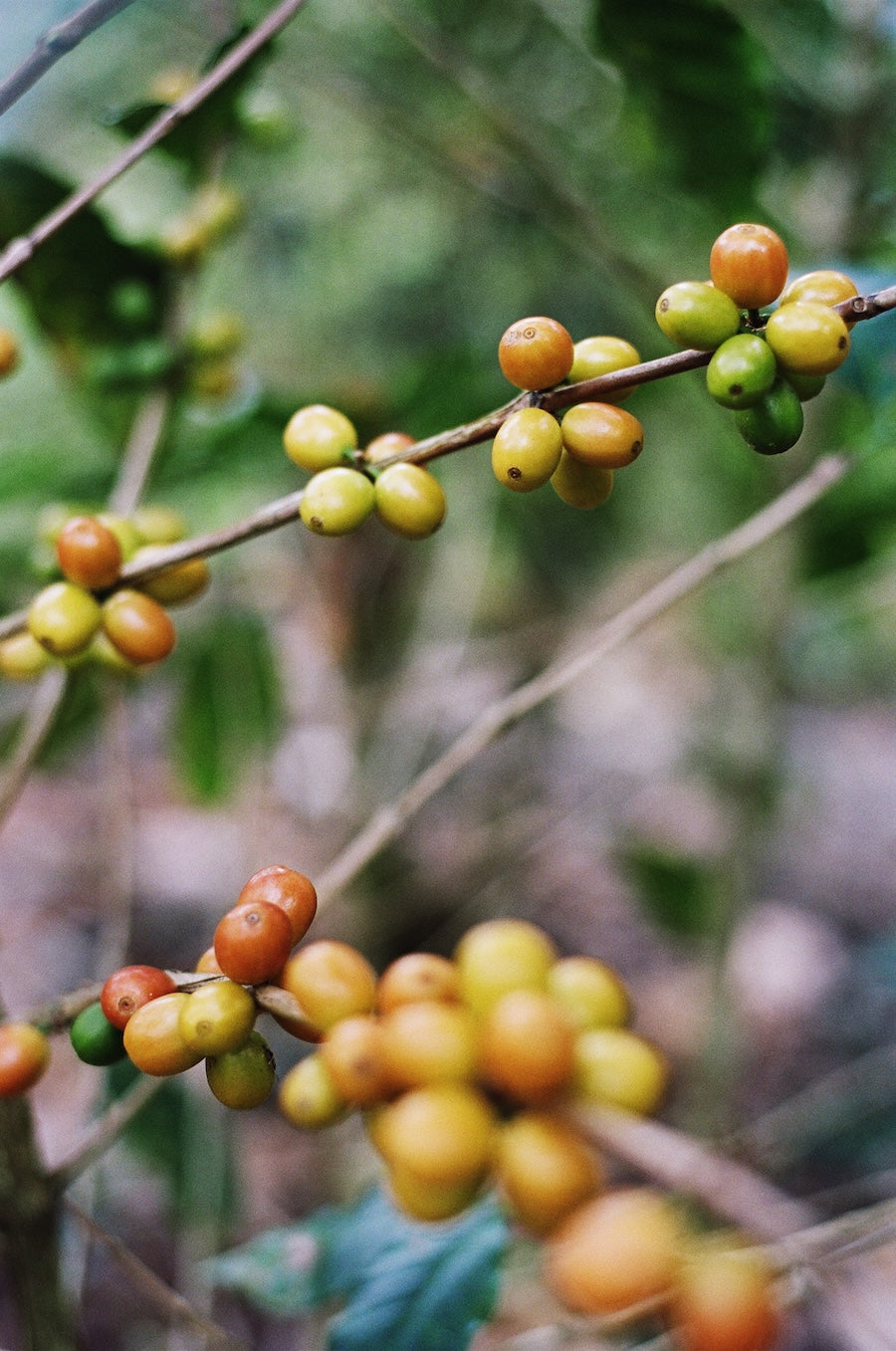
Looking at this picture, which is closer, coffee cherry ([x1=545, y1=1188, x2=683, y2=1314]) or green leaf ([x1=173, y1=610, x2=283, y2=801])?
coffee cherry ([x1=545, y1=1188, x2=683, y2=1314])

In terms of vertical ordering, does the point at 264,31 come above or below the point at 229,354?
below

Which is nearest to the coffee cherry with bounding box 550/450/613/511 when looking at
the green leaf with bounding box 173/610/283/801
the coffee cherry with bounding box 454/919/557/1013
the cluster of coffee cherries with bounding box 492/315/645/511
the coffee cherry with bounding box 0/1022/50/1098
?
the cluster of coffee cherries with bounding box 492/315/645/511

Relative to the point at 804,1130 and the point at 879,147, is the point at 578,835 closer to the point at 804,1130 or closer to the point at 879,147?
the point at 804,1130

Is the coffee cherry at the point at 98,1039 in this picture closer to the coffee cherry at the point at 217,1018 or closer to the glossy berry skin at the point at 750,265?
the coffee cherry at the point at 217,1018

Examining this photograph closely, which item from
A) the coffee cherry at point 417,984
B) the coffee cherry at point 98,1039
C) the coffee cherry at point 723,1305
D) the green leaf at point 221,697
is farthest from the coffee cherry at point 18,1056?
the green leaf at point 221,697

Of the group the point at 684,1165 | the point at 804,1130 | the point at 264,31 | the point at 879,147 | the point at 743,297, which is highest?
the point at 879,147

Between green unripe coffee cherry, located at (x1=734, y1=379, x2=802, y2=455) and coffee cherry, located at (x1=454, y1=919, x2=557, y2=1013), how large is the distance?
19 centimetres

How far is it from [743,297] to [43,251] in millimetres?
594

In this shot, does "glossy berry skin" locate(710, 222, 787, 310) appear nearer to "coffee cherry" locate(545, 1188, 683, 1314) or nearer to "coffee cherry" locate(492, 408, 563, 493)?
"coffee cherry" locate(492, 408, 563, 493)

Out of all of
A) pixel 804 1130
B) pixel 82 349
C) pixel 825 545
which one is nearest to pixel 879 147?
pixel 825 545

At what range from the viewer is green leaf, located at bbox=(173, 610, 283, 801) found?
3.64ft

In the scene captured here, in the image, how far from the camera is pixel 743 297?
1.13 feet

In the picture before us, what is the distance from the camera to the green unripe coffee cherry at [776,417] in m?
0.34

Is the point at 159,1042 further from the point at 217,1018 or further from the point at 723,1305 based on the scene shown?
the point at 723,1305
